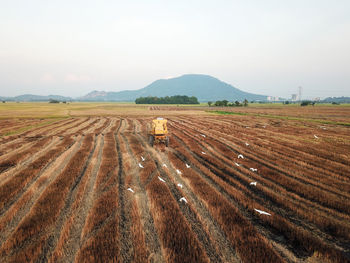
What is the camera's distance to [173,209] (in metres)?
5.89

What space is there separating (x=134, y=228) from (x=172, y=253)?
143cm

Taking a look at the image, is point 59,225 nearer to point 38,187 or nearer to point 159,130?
point 38,187

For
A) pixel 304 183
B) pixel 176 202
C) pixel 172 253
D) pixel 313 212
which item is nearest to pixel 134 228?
pixel 172 253

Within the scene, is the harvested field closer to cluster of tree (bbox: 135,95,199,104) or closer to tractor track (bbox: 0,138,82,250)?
tractor track (bbox: 0,138,82,250)

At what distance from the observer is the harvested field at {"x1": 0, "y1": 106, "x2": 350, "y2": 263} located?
4.23 m

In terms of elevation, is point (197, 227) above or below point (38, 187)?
below

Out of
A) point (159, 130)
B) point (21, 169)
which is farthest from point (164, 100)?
point (21, 169)

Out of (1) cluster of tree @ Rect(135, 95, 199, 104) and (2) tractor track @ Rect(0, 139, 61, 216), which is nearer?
(2) tractor track @ Rect(0, 139, 61, 216)

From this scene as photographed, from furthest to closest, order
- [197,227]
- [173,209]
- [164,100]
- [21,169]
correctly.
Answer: [164,100], [21,169], [173,209], [197,227]

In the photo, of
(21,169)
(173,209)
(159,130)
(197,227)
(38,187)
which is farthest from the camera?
(159,130)

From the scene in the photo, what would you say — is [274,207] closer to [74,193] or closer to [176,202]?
[176,202]

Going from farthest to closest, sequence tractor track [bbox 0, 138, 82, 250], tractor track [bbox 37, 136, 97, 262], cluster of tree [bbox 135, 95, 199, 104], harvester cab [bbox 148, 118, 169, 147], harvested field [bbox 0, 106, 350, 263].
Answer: cluster of tree [bbox 135, 95, 199, 104]
harvester cab [bbox 148, 118, 169, 147]
tractor track [bbox 0, 138, 82, 250]
harvested field [bbox 0, 106, 350, 263]
tractor track [bbox 37, 136, 97, 262]

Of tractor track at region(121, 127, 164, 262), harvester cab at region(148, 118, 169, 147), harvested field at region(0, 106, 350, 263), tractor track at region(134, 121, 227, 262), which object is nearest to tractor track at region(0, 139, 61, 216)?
harvested field at region(0, 106, 350, 263)

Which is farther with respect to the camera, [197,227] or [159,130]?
[159,130]
